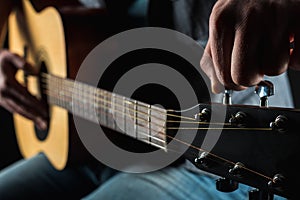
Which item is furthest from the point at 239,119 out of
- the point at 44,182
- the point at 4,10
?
the point at 4,10

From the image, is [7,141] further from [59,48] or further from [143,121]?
[143,121]

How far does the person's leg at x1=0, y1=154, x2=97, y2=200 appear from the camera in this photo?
0.93 metres

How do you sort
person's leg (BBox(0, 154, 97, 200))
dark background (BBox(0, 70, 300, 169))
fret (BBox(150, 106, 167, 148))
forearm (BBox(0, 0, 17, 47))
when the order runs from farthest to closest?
1. dark background (BBox(0, 70, 300, 169))
2. forearm (BBox(0, 0, 17, 47))
3. person's leg (BBox(0, 154, 97, 200))
4. fret (BBox(150, 106, 167, 148))

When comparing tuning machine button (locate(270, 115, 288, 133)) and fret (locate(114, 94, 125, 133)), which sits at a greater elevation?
tuning machine button (locate(270, 115, 288, 133))

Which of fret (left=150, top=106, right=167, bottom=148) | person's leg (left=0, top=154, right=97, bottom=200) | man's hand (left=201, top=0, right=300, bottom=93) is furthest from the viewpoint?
person's leg (left=0, top=154, right=97, bottom=200)

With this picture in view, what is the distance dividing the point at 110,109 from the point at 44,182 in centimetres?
32

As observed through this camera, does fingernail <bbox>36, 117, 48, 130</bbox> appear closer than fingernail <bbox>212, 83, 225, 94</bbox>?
No

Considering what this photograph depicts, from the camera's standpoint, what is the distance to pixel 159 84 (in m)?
0.71

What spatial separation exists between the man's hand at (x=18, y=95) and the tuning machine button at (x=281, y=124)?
0.70 metres

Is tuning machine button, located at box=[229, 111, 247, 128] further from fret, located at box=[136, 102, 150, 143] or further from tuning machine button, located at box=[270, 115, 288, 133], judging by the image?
fret, located at box=[136, 102, 150, 143]

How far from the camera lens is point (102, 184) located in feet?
2.99

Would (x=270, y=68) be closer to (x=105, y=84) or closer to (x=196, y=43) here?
(x=196, y=43)

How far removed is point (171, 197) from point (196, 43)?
0.83 feet

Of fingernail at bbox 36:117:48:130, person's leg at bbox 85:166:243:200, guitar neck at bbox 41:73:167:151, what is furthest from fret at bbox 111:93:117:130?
fingernail at bbox 36:117:48:130
